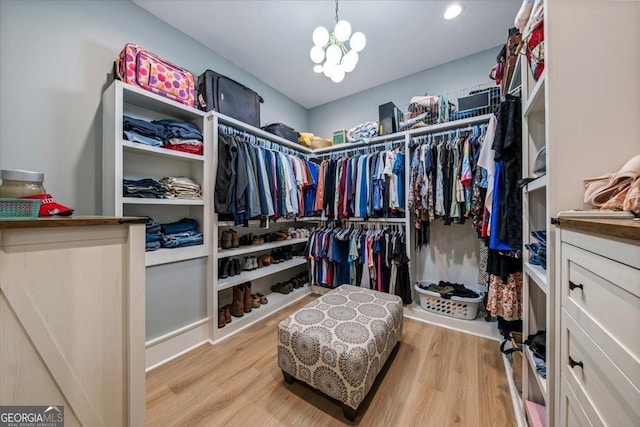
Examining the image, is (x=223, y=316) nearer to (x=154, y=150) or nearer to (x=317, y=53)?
(x=154, y=150)

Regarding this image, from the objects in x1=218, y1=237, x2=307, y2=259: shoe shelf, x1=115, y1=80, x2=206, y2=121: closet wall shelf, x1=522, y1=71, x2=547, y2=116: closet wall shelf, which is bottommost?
x1=218, y1=237, x2=307, y2=259: shoe shelf

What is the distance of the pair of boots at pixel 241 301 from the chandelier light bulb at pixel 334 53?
6.98ft

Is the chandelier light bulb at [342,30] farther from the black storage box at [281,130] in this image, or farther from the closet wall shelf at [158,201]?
the closet wall shelf at [158,201]

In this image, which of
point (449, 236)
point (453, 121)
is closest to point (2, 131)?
point (453, 121)

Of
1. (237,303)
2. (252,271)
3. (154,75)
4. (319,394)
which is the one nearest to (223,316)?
(237,303)

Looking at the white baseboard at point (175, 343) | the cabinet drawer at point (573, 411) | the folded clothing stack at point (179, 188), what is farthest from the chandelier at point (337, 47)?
the white baseboard at point (175, 343)

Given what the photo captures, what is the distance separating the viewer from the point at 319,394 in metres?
1.38

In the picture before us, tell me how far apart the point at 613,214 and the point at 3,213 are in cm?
A: 166

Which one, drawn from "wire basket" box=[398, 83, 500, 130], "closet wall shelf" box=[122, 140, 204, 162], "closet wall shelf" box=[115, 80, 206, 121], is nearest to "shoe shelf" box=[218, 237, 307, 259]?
"closet wall shelf" box=[122, 140, 204, 162]

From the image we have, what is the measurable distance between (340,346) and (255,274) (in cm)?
138

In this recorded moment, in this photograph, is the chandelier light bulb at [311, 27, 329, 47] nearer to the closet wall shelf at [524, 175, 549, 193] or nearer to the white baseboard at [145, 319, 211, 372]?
the closet wall shelf at [524, 175, 549, 193]

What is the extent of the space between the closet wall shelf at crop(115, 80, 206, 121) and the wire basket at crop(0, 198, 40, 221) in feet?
3.97

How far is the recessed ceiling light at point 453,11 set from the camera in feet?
5.74

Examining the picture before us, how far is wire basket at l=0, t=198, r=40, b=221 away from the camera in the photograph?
627 millimetres
